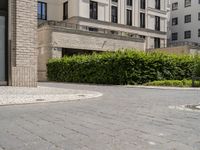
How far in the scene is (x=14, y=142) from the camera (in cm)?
529

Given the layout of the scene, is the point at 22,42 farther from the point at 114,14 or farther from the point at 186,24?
the point at 186,24

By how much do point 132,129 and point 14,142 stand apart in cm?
224

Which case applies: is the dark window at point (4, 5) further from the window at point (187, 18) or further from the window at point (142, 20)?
the window at point (187, 18)

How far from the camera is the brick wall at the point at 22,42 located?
49.3 feet

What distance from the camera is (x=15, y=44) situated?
49.3 ft

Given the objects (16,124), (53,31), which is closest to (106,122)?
(16,124)

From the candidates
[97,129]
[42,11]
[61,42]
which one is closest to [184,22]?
[42,11]

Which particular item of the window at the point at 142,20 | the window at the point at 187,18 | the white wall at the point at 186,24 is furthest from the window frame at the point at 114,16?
the window at the point at 187,18

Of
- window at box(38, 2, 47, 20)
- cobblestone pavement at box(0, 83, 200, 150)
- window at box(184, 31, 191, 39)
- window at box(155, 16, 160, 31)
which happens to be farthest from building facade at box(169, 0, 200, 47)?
cobblestone pavement at box(0, 83, 200, 150)

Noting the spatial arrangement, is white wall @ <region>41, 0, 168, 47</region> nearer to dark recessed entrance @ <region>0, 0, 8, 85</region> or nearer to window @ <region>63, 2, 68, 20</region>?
window @ <region>63, 2, 68, 20</region>

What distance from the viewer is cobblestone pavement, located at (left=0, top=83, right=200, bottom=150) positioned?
17.0 ft

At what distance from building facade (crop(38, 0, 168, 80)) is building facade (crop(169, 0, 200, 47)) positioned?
9437 millimetres

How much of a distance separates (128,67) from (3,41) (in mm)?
10081

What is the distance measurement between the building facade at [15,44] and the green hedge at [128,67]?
29.6 ft
